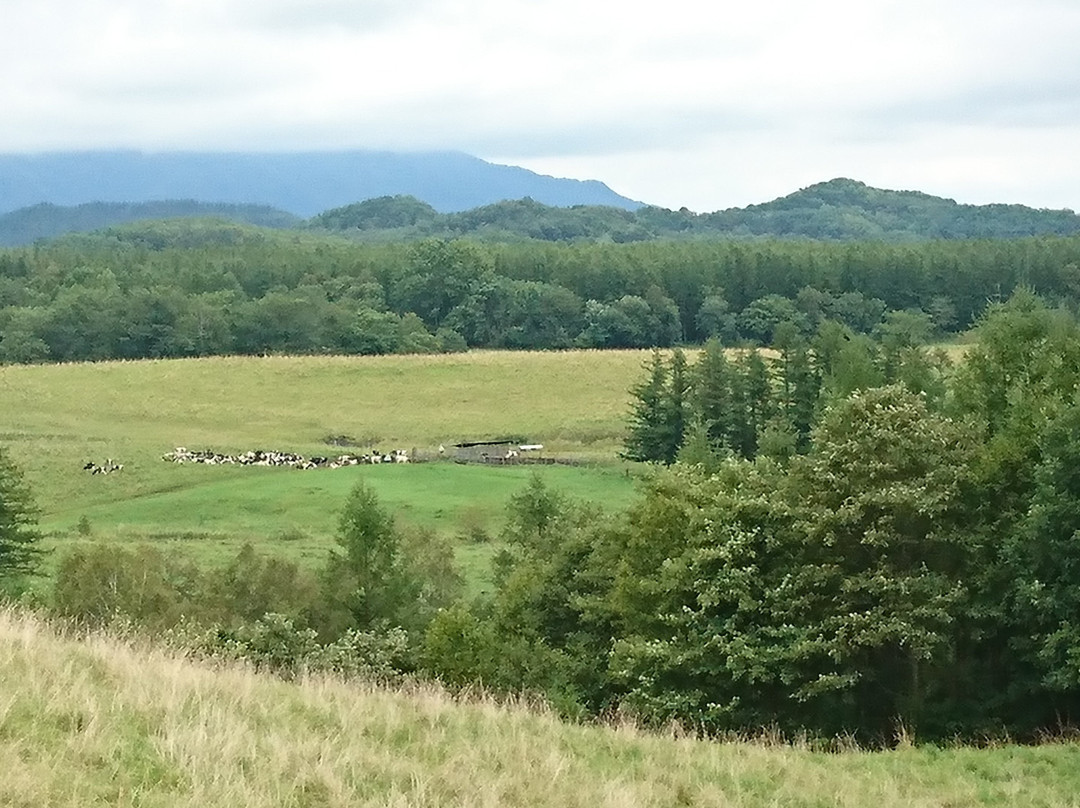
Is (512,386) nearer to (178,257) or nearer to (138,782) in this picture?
(138,782)

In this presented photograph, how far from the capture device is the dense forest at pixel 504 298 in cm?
12200

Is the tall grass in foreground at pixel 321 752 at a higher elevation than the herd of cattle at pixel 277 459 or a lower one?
higher

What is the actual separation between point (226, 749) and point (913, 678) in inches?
772

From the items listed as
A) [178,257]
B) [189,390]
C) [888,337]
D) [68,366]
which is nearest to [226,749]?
[888,337]

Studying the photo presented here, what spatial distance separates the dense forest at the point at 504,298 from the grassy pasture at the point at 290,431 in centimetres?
2269

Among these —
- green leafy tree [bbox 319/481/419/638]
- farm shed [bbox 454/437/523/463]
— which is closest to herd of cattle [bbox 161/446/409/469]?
farm shed [bbox 454/437/523/463]

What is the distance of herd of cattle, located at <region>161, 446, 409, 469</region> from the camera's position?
220 ft

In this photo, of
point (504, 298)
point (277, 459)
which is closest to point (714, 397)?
point (277, 459)

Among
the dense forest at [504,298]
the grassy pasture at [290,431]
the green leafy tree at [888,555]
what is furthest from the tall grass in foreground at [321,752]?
the dense forest at [504,298]

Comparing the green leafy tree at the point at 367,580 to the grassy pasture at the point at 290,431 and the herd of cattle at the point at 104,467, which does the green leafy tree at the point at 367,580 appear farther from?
the herd of cattle at the point at 104,467

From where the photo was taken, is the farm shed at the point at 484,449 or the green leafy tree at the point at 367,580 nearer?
the green leafy tree at the point at 367,580

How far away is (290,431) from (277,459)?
43.4 feet

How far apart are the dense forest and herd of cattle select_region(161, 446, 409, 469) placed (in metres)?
53.3

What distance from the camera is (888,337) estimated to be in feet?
205
